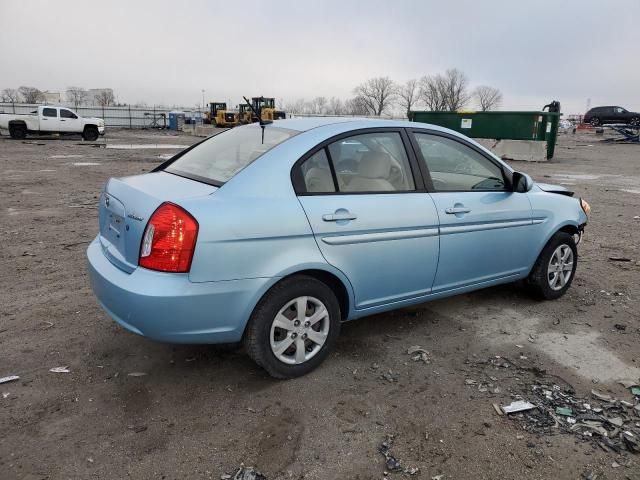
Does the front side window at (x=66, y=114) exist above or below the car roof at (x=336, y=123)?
above

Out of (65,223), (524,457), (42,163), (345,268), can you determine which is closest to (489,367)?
(524,457)

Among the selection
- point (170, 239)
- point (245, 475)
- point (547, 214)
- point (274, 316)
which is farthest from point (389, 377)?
point (547, 214)

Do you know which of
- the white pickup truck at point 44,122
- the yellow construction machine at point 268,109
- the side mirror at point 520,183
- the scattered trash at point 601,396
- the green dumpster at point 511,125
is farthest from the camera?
the yellow construction machine at point 268,109

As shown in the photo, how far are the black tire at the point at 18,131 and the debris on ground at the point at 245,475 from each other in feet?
103

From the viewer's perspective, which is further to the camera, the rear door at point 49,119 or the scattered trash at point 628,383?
the rear door at point 49,119

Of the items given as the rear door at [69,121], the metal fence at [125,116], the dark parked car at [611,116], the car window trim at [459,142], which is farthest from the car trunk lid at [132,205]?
the metal fence at [125,116]

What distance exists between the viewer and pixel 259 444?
2617mm

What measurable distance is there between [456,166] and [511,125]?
18634 millimetres

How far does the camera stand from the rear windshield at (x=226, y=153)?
10.6 ft

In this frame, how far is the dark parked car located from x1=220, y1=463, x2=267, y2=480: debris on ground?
170ft

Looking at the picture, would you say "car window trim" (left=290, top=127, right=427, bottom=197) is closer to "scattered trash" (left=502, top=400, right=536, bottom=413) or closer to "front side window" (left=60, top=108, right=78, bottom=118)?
"scattered trash" (left=502, top=400, right=536, bottom=413)

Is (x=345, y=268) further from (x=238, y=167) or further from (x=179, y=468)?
(x=179, y=468)

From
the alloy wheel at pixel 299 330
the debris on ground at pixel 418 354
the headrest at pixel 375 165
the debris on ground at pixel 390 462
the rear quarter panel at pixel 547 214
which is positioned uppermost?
the headrest at pixel 375 165

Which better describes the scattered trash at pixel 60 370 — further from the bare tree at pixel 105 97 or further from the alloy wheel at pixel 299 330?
the bare tree at pixel 105 97
